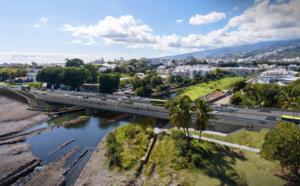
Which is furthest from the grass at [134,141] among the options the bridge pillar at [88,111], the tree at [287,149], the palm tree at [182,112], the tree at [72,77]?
the tree at [72,77]

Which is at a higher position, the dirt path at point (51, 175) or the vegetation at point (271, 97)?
the vegetation at point (271, 97)

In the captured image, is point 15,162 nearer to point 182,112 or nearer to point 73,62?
point 182,112

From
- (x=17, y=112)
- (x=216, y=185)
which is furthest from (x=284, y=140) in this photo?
(x=17, y=112)

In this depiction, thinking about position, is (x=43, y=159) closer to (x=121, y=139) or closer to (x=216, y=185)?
(x=121, y=139)

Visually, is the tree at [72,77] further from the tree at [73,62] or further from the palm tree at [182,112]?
the palm tree at [182,112]

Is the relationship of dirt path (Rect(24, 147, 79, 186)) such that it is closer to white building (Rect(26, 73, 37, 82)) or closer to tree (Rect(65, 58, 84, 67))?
white building (Rect(26, 73, 37, 82))

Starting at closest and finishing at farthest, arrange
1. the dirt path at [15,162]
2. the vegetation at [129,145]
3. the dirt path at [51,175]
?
the dirt path at [51,175], the dirt path at [15,162], the vegetation at [129,145]
